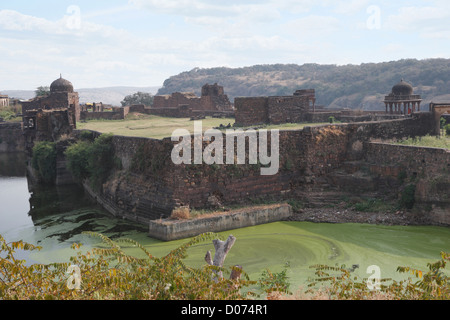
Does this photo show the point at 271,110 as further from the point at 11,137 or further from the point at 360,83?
the point at 360,83

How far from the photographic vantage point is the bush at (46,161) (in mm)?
25547

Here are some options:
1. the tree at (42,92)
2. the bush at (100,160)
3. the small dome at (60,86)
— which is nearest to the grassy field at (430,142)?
the bush at (100,160)

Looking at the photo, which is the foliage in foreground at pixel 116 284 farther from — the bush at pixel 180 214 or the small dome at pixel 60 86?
the small dome at pixel 60 86

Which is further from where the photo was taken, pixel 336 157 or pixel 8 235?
pixel 336 157

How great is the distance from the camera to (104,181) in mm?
20078

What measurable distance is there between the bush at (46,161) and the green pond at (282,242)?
697cm

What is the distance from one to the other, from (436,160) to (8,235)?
13.8m

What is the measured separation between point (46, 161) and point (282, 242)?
16296 mm

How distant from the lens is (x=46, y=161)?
83.9ft

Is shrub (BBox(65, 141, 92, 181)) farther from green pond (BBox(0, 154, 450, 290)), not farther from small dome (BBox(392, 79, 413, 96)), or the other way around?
small dome (BBox(392, 79, 413, 96))

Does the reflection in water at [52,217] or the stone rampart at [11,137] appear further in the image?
the stone rampart at [11,137]

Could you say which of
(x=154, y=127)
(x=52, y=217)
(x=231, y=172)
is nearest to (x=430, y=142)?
(x=231, y=172)
